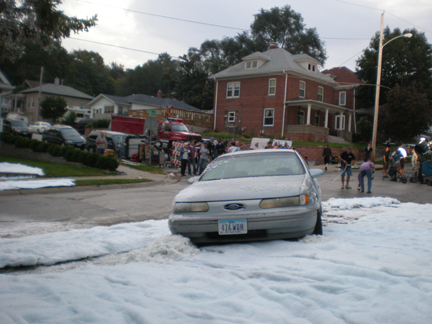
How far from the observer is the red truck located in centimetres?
2794

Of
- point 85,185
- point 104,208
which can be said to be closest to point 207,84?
point 85,185

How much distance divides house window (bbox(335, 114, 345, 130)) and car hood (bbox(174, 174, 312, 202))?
3855 cm

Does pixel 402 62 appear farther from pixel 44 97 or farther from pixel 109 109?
pixel 44 97

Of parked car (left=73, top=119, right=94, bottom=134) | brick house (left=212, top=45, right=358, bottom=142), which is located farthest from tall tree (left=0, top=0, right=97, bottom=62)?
parked car (left=73, top=119, right=94, bottom=134)

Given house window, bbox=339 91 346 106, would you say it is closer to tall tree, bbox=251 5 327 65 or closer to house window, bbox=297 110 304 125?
house window, bbox=297 110 304 125

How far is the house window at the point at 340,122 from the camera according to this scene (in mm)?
42219

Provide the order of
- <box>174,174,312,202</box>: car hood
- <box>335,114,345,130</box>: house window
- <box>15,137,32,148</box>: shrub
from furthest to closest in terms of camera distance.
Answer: <box>335,114,345,130</box>: house window < <box>15,137,32,148</box>: shrub < <box>174,174,312,202</box>: car hood

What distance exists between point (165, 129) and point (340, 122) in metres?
22.0

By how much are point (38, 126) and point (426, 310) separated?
44602mm

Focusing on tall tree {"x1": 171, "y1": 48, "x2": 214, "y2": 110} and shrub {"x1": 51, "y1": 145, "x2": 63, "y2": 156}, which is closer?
shrub {"x1": 51, "y1": 145, "x2": 63, "y2": 156}

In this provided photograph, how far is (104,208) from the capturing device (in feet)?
30.6

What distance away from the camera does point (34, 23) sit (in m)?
9.16

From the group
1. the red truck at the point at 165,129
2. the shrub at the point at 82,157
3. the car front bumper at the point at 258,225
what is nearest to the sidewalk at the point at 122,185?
the shrub at the point at 82,157

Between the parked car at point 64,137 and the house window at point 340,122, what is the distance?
87.9ft
